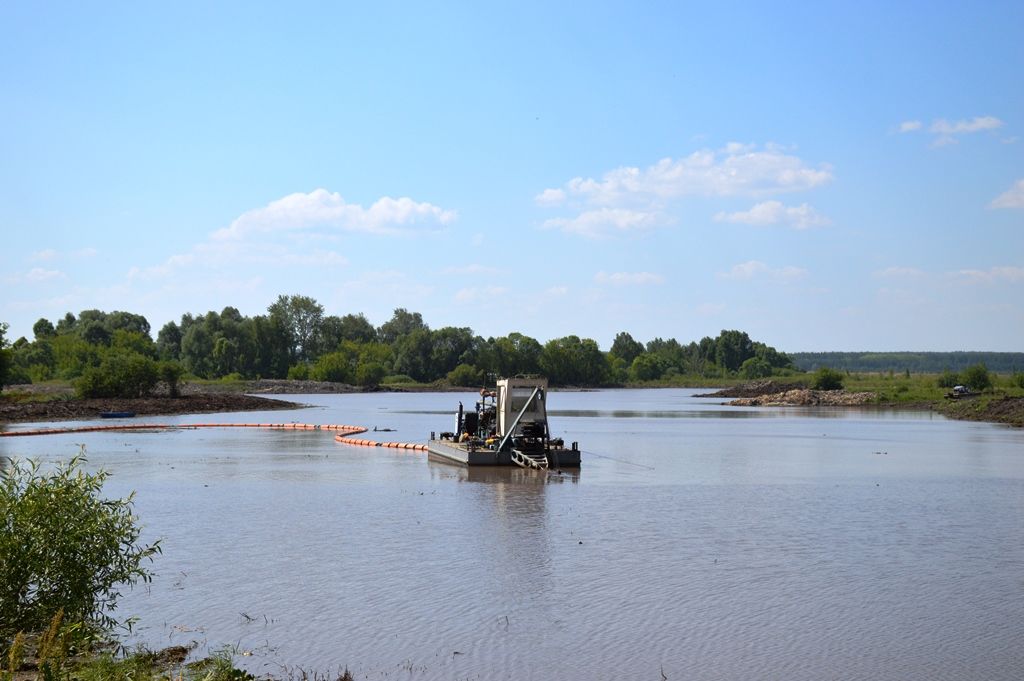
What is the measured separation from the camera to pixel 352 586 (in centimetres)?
1673

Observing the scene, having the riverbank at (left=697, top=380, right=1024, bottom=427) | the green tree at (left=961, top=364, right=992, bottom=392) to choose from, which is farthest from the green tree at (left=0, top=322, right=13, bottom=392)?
the green tree at (left=961, top=364, right=992, bottom=392)

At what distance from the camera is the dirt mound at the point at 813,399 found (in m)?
101

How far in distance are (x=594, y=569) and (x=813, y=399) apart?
3816 inches

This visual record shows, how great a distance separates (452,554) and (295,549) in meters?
3.01

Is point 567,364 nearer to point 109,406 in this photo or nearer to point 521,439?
point 109,406

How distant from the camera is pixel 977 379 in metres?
91.9

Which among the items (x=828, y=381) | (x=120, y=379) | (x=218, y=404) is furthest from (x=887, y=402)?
(x=120, y=379)

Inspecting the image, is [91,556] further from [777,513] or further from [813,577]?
[777,513]

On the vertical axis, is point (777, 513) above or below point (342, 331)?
below

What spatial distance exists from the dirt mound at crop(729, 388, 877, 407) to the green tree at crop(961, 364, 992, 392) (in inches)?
347

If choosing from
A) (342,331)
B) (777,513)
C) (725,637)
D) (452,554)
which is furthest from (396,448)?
(342,331)

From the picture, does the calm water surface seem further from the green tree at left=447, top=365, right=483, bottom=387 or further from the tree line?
the green tree at left=447, top=365, right=483, bottom=387

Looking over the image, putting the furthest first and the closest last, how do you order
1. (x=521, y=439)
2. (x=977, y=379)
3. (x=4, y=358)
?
(x=977, y=379) → (x=4, y=358) → (x=521, y=439)

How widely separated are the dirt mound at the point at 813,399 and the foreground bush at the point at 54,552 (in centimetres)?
9338
